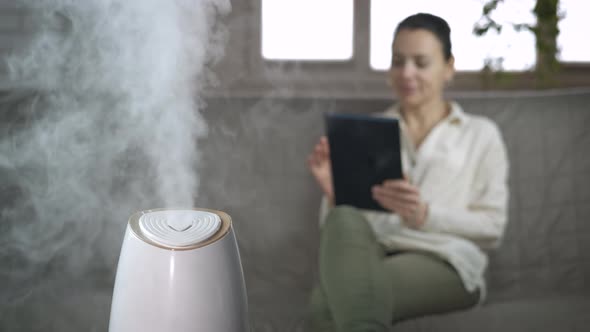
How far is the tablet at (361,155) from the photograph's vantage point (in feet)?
3.55

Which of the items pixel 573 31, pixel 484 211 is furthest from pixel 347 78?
pixel 573 31

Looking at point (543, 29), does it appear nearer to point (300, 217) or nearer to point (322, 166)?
point (322, 166)

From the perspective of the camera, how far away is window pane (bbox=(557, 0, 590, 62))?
4.18 feet

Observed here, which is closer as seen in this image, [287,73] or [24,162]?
[24,162]

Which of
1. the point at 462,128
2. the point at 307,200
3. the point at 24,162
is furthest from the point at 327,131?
the point at 24,162

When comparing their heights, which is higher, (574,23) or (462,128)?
(574,23)

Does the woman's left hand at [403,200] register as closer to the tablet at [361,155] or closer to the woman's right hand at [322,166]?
the tablet at [361,155]

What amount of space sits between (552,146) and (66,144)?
1.09m

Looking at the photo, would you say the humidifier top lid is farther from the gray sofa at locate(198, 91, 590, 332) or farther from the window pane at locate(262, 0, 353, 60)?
the window pane at locate(262, 0, 353, 60)

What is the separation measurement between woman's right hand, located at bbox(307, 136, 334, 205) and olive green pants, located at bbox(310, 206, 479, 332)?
0.06 m

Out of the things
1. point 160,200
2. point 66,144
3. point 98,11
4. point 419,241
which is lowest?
point 419,241

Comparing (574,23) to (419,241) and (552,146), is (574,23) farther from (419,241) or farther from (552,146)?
(419,241)

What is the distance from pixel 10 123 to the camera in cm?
112

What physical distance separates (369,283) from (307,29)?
0.58 metres
